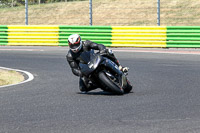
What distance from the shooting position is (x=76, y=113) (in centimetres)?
749

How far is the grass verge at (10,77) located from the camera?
40.4 ft

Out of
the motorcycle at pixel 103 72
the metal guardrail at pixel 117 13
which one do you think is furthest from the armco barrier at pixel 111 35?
the metal guardrail at pixel 117 13

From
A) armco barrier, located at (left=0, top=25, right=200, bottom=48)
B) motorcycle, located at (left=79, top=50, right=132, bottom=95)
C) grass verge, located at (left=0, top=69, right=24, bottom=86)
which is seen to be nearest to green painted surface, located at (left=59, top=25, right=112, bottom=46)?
armco barrier, located at (left=0, top=25, right=200, bottom=48)

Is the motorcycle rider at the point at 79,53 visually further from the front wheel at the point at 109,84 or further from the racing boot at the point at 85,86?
the front wheel at the point at 109,84

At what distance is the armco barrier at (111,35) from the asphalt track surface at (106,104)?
5099mm

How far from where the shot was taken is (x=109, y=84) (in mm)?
Answer: 9305

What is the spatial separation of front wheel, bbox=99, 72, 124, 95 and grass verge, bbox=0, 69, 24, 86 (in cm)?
349

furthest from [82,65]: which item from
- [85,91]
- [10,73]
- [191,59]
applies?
[191,59]

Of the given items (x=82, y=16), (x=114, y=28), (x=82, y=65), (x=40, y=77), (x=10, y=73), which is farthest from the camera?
(x=82, y=16)

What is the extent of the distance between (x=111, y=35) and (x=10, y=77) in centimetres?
879

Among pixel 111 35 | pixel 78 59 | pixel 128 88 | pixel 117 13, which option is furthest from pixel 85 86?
pixel 117 13

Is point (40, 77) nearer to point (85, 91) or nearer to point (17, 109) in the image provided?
point (85, 91)

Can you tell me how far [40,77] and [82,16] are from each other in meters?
30.3

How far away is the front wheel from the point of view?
9.30 metres
